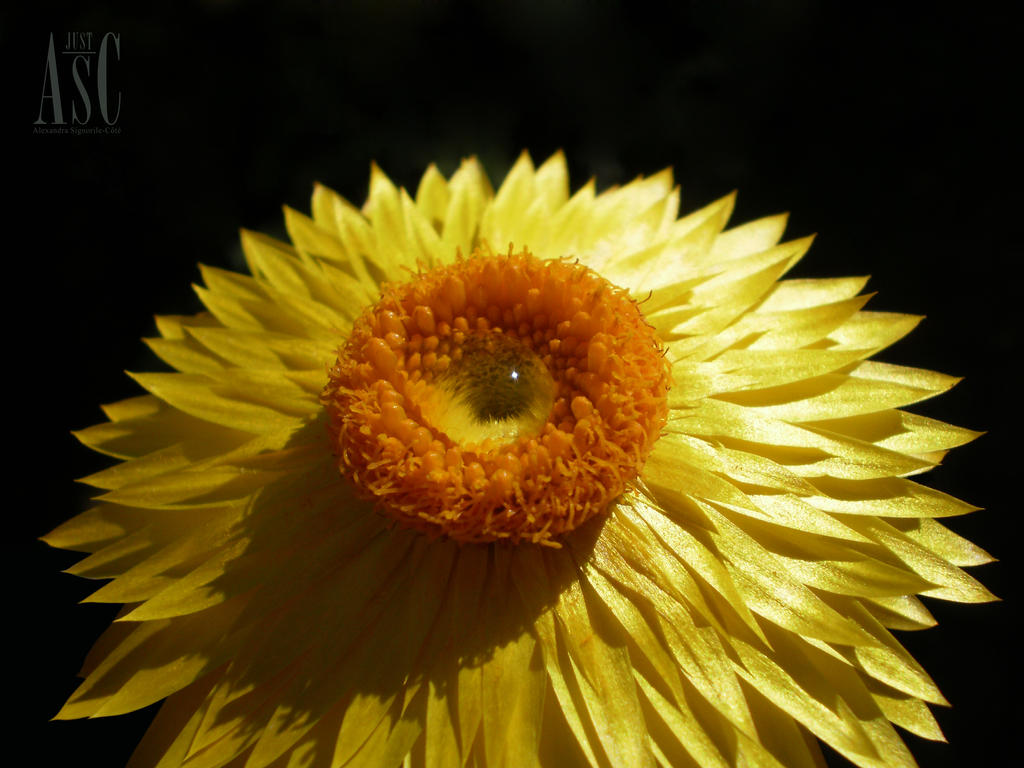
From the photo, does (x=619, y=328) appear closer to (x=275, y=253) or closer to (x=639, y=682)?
(x=639, y=682)

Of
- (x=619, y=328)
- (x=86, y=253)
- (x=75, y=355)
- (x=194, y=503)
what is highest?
(x=86, y=253)

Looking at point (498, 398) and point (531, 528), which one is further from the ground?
point (498, 398)

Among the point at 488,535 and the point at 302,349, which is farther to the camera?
the point at 302,349

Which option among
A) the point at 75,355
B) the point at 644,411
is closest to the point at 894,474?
the point at 644,411

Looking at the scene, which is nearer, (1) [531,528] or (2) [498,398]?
(1) [531,528]
